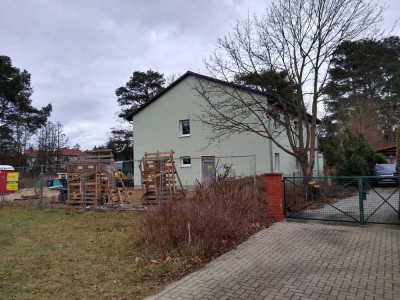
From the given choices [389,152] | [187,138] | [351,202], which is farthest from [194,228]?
[389,152]

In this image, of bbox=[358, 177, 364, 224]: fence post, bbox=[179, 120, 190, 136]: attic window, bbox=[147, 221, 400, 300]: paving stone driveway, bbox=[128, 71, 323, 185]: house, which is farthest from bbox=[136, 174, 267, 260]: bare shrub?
bbox=[179, 120, 190, 136]: attic window

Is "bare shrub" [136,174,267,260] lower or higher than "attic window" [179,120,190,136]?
lower

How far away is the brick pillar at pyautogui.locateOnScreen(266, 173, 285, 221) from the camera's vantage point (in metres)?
11.1

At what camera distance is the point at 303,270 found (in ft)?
19.7

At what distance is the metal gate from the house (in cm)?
954

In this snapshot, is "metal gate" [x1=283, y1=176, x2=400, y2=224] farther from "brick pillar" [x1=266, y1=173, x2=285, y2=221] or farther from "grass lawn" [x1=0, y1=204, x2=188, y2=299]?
"grass lawn" [x1=0, y1=204, x2=188, y2=299]

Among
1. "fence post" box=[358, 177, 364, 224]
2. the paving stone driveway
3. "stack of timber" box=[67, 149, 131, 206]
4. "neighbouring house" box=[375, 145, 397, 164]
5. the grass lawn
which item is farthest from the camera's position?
"neighbouring house" box=[375, 145, 397, 164]

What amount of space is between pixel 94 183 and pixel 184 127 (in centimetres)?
1223

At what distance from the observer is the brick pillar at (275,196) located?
11070mm

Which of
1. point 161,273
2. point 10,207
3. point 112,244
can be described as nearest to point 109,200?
point 10,207

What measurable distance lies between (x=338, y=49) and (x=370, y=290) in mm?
13223

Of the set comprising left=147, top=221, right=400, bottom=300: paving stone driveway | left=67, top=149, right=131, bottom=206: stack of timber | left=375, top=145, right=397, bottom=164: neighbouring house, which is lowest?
left=147, top=221, right=400, bottom=300: paving stone driveway

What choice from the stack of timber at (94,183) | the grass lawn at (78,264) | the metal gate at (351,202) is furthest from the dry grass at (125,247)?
the stack of timber at (94,183)

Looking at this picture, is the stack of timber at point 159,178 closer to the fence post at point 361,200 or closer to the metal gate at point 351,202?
the metal gate at point 351,202
